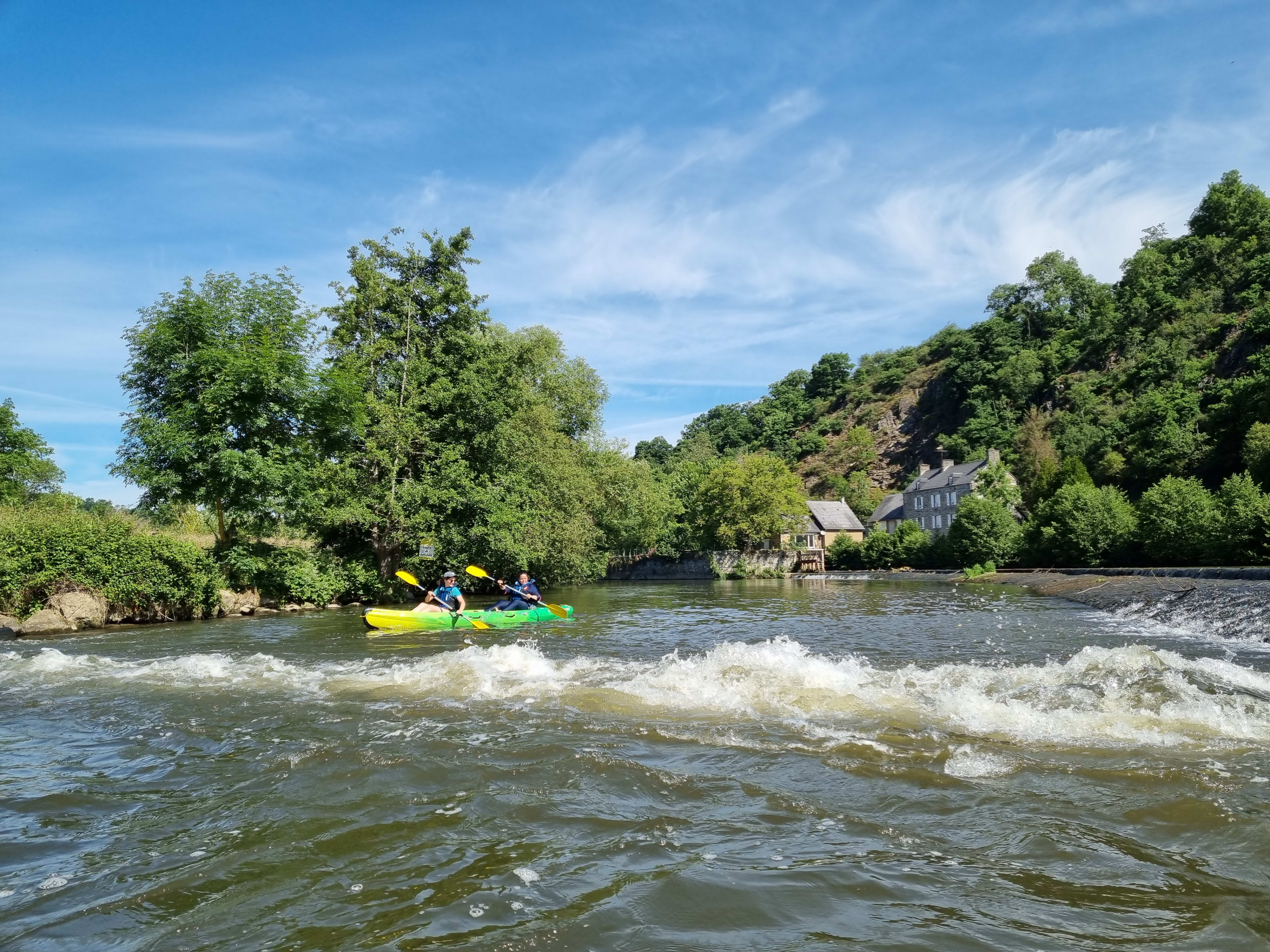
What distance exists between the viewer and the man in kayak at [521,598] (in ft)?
63.9

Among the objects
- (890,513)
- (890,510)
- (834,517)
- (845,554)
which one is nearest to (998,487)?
(845,554)

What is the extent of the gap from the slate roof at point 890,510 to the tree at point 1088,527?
37.3 metres

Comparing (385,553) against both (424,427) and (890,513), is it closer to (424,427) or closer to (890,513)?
(424,427)

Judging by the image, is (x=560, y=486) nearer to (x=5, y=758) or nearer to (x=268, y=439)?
(x=268, y=439)

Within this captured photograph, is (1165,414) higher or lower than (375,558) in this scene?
higher

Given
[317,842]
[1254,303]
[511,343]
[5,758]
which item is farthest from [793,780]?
[1254,303]

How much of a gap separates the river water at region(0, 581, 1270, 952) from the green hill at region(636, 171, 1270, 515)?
40125 mm

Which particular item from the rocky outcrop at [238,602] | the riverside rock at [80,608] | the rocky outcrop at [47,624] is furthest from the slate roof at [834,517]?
the rocky outcrop at [47,624]

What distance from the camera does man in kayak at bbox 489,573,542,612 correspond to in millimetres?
19469

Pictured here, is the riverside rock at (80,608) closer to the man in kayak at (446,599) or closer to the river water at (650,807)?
the man in kayak at (446,599)

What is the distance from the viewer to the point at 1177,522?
34188 mm

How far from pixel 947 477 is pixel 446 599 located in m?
67.7

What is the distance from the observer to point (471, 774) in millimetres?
5820

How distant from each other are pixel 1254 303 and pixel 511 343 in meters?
64.0
